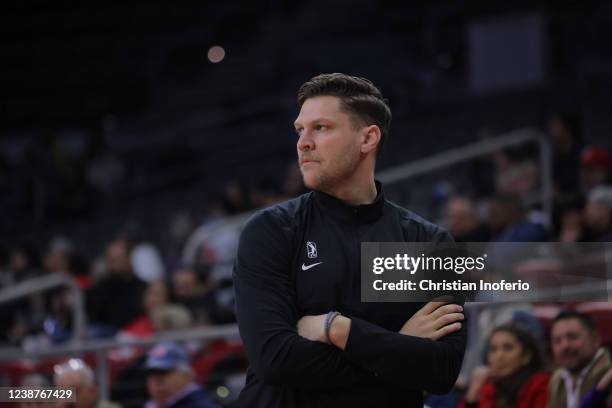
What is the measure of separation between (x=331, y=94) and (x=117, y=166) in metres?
11.4

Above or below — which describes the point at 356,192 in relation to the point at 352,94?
Result: below

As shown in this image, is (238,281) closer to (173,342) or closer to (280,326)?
(280,326)

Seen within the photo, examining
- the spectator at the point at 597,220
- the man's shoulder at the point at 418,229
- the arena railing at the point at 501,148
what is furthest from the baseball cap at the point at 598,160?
the man's shoulder at the point at 418,229

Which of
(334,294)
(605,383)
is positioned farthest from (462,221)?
(334,294)

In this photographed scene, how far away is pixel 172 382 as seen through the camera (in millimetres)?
5156

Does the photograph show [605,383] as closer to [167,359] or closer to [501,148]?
[167,359]

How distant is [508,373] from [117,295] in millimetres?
3984

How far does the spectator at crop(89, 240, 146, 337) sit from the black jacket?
493 centimetres

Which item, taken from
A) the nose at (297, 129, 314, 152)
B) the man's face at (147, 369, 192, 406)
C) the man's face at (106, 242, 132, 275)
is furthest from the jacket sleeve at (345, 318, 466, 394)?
the man's face at (106, 242, 132, 275)

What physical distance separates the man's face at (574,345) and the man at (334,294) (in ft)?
4.94

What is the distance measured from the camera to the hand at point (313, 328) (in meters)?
2.68

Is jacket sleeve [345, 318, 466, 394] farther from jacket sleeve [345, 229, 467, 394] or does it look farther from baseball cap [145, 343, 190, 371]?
baseball cap [145, 343, 190, 371]

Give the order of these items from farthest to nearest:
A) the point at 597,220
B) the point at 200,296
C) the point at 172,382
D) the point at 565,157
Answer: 1. the point at 565,157
2. the point at 200,296
3. the point at 597,220
4. the point at 172,382

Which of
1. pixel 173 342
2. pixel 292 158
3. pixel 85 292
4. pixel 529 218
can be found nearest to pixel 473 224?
pixel 529 218
